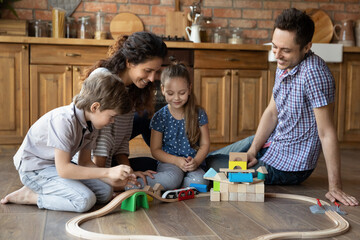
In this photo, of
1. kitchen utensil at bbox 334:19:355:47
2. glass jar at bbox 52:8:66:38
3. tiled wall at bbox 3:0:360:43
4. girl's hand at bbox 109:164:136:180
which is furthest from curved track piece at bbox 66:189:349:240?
kitchen utensil at bbox 334:19:355:47

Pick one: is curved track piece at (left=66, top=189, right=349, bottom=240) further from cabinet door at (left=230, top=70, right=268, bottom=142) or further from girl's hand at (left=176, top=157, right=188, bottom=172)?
cabinet door at (left=230, top=70, right=268, bottom=142)

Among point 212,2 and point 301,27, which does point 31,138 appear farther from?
point 212,2

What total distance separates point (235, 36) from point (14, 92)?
6.92ft

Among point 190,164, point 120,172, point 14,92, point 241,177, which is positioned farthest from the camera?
point 14,92

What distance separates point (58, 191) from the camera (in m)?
1.82

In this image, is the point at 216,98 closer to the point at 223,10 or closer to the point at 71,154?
the point at 223,10

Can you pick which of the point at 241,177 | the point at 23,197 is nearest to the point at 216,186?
the point at 241,177

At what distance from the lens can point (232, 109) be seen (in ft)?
12.9

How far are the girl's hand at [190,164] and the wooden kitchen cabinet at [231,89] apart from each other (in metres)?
1.60

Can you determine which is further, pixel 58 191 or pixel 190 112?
pixel 190 112

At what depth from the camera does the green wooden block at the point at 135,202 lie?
1.81 meters

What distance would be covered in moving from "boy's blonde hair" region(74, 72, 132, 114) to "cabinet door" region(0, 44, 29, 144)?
1.99 m

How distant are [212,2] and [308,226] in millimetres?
3135

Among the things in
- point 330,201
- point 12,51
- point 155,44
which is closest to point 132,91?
point 155,44
